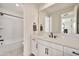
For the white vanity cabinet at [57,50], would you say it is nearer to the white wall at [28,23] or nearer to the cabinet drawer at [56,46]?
the cabinet drawer at [56,46]

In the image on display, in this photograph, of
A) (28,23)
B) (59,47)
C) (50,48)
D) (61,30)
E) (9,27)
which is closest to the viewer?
(59,47)

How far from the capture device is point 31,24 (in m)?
3.12

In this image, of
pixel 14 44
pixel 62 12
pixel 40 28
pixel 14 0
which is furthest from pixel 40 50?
pixel 14 0

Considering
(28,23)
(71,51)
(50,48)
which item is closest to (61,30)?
(50,48)

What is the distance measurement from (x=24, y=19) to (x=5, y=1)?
3.02 feet

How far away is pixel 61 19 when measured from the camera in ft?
7.74

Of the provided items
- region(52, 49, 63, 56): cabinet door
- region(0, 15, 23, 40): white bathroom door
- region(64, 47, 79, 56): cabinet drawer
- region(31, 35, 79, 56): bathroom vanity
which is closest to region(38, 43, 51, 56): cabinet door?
region(31, 35, 79, 56): bathroom vanity

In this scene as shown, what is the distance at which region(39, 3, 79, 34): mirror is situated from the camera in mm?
2093

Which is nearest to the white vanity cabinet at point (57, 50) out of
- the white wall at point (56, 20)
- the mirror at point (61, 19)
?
the mirror at point (61, 19)

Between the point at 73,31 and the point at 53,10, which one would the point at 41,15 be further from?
the point at 73,31

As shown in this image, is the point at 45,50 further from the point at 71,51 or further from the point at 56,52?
the point at 71,51

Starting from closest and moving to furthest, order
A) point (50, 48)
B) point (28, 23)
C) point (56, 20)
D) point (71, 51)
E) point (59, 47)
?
1. point (71, 51)
2. point (59, 47)
3. point (50, 48)
4. point (56, 20)
5. point (28, 23)

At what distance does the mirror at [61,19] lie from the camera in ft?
6.87

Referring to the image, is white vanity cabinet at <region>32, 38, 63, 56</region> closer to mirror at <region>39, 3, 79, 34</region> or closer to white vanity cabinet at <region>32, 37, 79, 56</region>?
white vanity cabinet at <region>32, 37, 79, 56</region>
